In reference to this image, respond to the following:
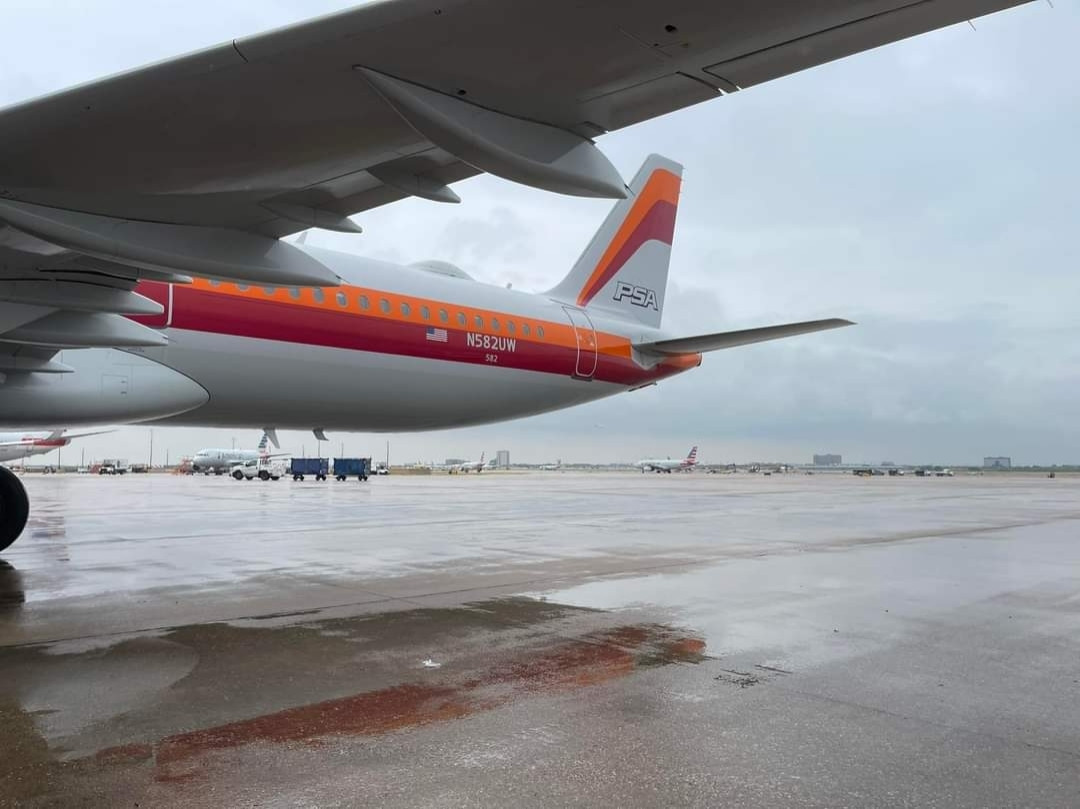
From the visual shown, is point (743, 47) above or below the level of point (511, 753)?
above

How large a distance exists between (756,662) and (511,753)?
2617 millimetres

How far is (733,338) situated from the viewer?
14.0 metres

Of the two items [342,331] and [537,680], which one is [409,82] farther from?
[342,331]

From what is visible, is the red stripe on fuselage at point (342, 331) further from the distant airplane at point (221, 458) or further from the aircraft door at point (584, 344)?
the distant airplane at point (221, 458)

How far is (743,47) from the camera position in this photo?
3883 millimetres

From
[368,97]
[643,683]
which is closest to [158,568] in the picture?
[643,683]

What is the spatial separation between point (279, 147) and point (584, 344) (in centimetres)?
992

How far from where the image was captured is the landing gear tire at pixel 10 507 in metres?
11.0

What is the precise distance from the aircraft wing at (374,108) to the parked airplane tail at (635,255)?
416 inches

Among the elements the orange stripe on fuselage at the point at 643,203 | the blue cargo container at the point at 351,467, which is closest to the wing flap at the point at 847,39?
the orange stripe on fuselage at the point at 643,203

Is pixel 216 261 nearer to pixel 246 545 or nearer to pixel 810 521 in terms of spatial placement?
pixel 246 545

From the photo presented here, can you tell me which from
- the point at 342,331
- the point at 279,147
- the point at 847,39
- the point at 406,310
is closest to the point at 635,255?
the point at 406,310

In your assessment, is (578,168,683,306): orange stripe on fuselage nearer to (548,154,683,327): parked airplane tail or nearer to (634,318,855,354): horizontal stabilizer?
(548,154,683,327): parked airplane tail

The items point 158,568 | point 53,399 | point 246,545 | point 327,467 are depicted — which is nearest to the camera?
point 53,399
